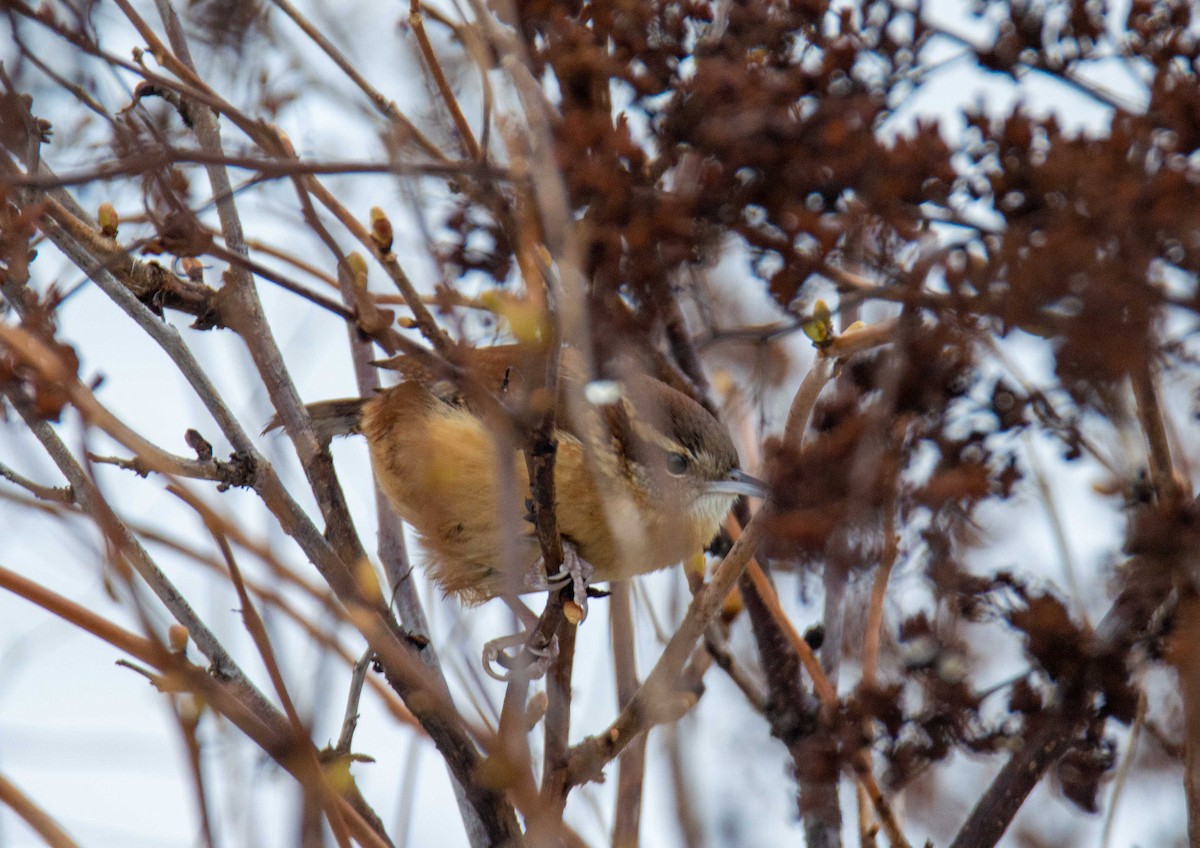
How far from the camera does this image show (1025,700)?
229cm

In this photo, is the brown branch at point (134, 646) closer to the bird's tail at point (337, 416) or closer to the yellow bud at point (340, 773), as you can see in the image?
the yellow bud at point (340, 773)

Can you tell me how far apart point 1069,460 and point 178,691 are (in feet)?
5.72

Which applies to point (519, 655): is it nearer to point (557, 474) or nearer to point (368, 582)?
point (368, 582)

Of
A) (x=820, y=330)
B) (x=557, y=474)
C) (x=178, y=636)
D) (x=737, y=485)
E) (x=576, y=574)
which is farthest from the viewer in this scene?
(x=737, y=485)

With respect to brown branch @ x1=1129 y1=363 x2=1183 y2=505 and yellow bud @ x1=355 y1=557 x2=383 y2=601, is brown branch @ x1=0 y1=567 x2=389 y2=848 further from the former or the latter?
brown branch @ x1=1129 y1=363 x2=1183 y2=505

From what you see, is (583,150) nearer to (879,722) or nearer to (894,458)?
(894,458)

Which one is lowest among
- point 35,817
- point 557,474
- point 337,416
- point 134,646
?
point 35,817

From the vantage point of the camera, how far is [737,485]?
13.8 feet

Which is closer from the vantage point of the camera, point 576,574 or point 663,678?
point 663,678

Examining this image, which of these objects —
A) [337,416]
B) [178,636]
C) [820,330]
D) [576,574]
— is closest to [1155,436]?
[820,330]

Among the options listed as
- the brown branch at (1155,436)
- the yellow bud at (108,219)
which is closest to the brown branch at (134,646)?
the yellow bud at (108,219)

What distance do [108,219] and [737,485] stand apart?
2188 mm

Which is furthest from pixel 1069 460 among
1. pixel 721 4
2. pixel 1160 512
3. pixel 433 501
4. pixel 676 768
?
pixel 433 501

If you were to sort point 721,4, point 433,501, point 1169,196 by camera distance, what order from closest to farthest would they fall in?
point 1169,196 < point 721,4 < point 433,501
